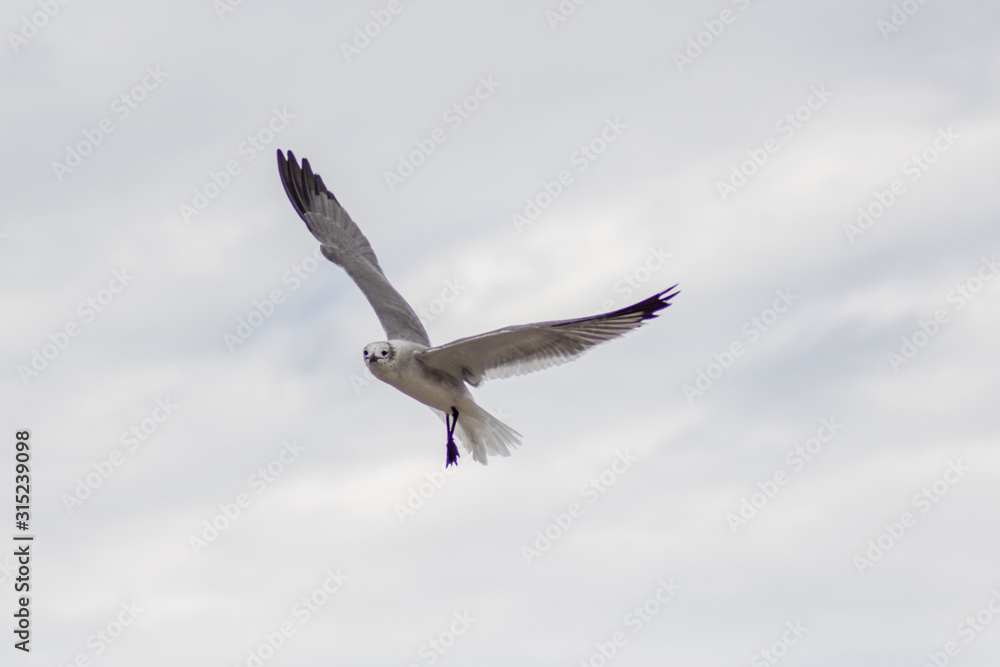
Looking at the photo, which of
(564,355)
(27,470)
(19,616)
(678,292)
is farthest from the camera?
(27,470)

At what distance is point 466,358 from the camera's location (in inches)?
416

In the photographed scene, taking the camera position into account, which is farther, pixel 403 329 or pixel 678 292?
pixel 403 329

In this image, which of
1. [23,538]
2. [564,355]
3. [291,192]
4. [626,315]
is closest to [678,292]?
[626,315]

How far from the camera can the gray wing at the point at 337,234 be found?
12.7 meters

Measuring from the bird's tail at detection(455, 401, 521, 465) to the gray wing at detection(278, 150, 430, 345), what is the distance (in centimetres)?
139

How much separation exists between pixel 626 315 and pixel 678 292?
52 centimetres

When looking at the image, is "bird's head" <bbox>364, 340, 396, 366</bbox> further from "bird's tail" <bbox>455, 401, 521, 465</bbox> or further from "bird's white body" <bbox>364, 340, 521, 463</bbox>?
"bird's tail" <bbox>455, 401, 521, 465</bbox>

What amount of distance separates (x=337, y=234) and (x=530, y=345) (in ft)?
13.5

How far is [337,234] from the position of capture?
45.3ft

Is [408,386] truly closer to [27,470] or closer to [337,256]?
[337,256]

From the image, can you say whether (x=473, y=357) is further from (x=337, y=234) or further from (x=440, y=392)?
(x=337, y=234)

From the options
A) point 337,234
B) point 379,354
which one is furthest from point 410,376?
point 337,234

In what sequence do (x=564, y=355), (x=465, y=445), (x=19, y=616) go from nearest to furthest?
(x=564, y=355) < (x=465, y=445) < (x=19, y=616)

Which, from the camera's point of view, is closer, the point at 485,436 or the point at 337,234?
the point at 485,436
